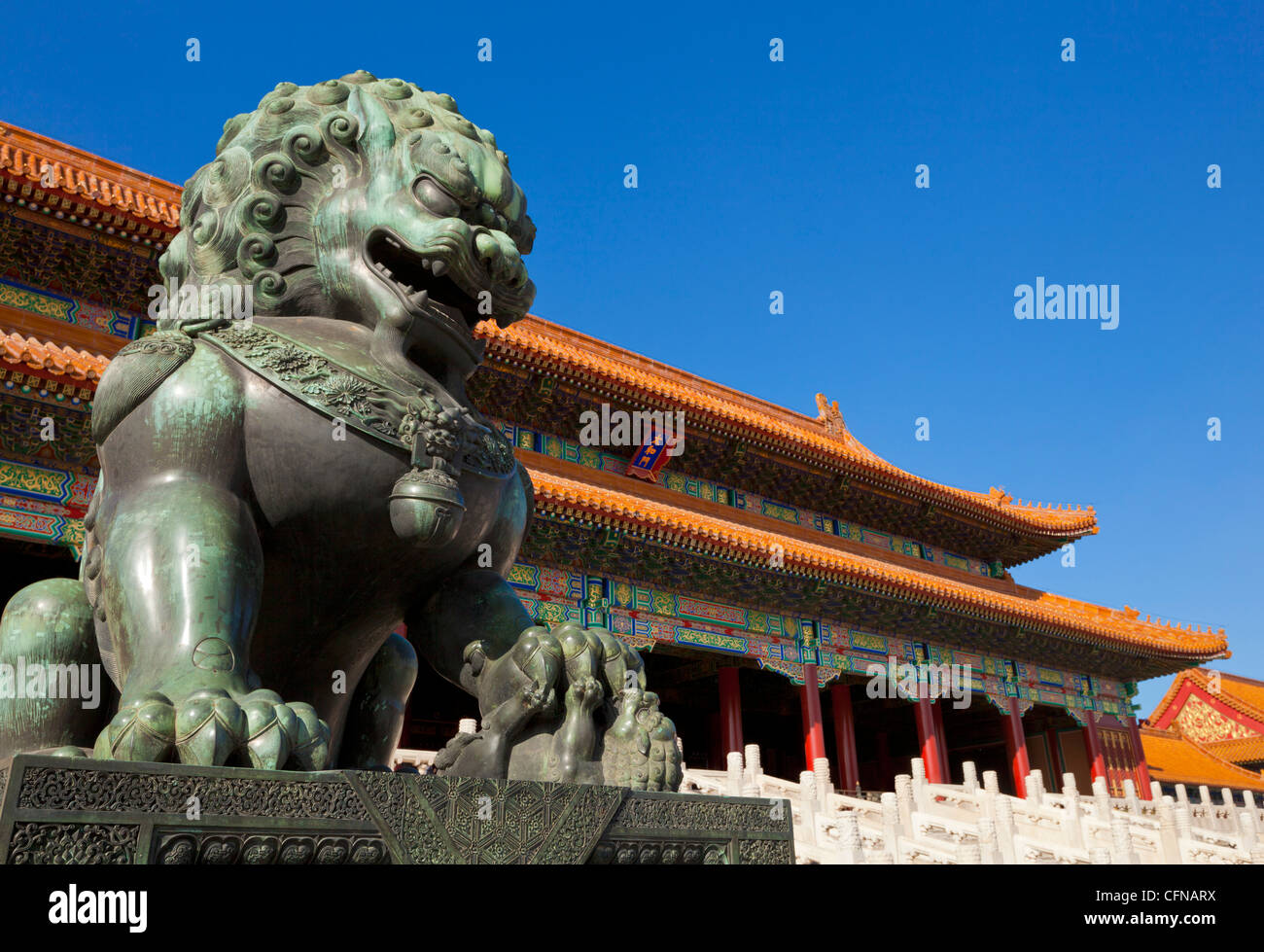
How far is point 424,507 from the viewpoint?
1725 millimetres

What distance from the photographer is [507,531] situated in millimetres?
2041

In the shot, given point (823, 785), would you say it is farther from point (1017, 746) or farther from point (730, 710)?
point (1017, 746)

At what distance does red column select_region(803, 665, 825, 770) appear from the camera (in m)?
12.9

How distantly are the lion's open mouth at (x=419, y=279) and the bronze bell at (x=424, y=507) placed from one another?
363 millimetres

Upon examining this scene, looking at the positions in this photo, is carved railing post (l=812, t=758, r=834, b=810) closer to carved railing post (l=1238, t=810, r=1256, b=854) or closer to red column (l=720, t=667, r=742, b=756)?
red column (l=720, t=667, r=742, b=756)

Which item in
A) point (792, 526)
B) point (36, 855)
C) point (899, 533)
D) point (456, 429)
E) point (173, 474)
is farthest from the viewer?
point (899, 533)

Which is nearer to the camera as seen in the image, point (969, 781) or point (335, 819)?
point (335, 819)

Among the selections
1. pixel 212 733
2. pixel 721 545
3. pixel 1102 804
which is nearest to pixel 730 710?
pixel 721 545

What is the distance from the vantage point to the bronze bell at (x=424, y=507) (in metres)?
1.72

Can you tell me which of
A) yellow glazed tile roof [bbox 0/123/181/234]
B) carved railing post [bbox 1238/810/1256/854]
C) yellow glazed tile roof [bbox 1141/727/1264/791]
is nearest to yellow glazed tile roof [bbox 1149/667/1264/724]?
yellow glazed tile roof [bbox 1141/727/1264/791]

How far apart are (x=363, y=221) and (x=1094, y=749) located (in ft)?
61.5
